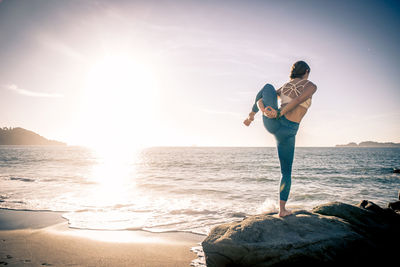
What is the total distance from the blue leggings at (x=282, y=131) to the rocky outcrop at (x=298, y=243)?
1.87 feet

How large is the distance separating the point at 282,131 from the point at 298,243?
152cm

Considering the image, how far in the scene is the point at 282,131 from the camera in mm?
3498

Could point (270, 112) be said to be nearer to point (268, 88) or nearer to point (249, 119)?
point (268, 88)

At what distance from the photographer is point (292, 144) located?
3.61m

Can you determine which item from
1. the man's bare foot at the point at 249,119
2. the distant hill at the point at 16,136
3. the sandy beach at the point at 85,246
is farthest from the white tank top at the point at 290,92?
the distant hill at the point at 16,136

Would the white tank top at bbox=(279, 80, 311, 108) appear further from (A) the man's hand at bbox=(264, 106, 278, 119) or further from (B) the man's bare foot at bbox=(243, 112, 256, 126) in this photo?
(B) the man's bare foot at bbox=(243, 112, 256, 126)

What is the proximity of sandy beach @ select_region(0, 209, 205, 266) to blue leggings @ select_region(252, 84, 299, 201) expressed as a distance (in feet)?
6.91

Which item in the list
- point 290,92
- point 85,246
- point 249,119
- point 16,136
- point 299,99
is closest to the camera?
point 299,99

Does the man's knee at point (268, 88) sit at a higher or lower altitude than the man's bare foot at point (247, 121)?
higher

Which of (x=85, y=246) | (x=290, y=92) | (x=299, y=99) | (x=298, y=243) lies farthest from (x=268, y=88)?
(x=85, y=246)

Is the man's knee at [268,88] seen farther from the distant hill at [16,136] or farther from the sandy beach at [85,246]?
the distant hill at [16,136]

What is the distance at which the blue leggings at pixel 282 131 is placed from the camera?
347 cm

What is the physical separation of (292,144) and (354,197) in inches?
397

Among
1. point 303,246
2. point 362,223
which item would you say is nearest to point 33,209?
point 303,246
